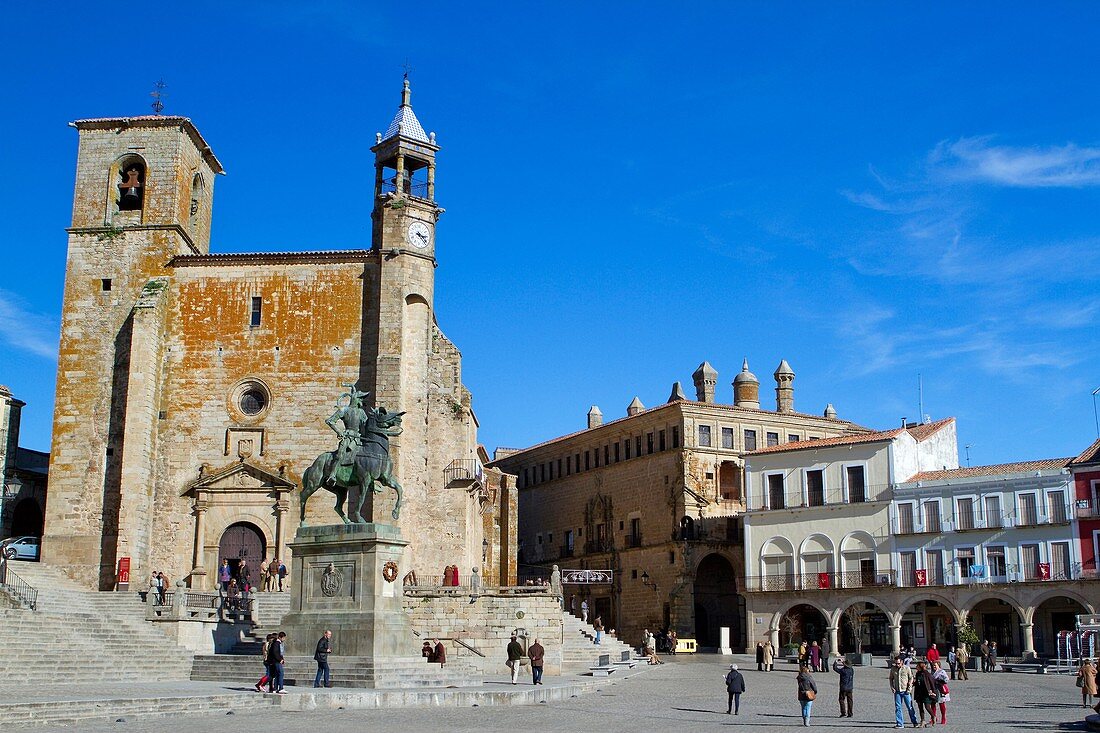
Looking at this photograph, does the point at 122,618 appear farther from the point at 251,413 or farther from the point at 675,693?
the point at 675,693

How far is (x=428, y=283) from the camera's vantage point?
4131 cm

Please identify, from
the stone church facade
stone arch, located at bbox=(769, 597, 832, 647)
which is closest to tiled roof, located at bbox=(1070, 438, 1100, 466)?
stone arch, located at bbox=(769, 597, 832, 647)

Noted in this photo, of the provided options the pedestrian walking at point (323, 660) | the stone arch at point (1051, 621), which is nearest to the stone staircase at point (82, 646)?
the pedestrian walking at point (323, 660)

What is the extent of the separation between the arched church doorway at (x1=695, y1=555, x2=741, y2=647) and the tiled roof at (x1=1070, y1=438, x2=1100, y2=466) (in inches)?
715

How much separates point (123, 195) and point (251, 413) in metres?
9.62

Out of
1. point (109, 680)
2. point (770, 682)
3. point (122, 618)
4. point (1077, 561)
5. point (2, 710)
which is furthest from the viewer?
point (1077, 561)

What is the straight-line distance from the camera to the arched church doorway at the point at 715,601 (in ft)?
194

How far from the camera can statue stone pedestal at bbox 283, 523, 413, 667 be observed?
24922 millimetres

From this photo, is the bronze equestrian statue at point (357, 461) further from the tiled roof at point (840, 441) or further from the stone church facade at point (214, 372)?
the tiled roof at point (840, 441)

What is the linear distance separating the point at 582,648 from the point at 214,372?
15.6 metres

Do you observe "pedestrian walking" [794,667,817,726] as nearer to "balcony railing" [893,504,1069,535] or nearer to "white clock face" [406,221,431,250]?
"white clock face" [406,221,431,250]

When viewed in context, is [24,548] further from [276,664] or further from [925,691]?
[925,691]

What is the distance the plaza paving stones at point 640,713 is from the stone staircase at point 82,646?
96.5 inches

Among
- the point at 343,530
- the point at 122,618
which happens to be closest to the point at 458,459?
the point at 122,618
